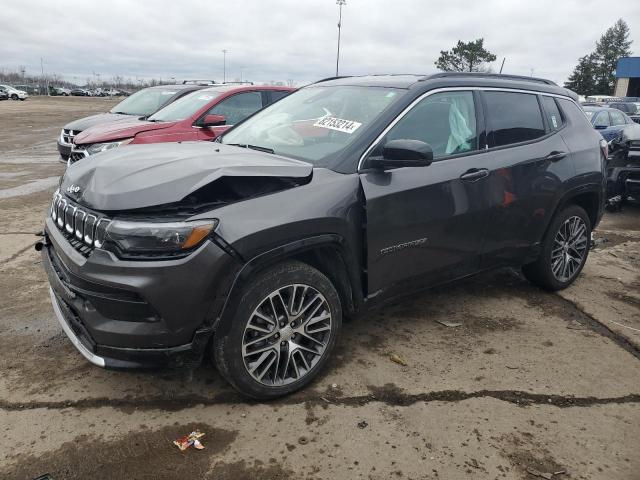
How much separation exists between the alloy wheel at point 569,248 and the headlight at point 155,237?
3.31 metres

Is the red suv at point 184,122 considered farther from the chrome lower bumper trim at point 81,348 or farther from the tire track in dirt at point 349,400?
the tire track in dirt at point 349,400

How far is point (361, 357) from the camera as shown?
3.49 meters

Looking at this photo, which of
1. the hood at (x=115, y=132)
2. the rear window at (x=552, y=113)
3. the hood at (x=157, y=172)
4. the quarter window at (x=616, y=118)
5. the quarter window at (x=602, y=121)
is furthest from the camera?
the quarter window at (x=616, y=118)

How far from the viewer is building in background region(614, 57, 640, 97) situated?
57.9 metres

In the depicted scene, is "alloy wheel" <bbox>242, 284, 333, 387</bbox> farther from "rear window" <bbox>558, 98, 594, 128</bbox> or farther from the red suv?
the red suv

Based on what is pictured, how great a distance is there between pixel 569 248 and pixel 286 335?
10.1ft

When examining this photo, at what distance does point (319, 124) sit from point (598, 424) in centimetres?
248

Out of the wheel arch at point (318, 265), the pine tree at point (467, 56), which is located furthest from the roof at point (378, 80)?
the pine tree at point (467, 56)

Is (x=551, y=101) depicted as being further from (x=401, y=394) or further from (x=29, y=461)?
(x=29, y=461)

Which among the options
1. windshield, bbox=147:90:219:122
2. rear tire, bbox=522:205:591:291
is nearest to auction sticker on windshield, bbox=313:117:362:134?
rear tire, bbox=522:205:591:291

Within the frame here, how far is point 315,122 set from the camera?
11.9 feet

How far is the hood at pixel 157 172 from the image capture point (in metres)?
2.57

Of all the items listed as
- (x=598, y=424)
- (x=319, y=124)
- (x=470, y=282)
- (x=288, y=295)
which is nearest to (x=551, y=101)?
(x=470, y=282)

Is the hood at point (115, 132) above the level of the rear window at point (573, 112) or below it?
below
